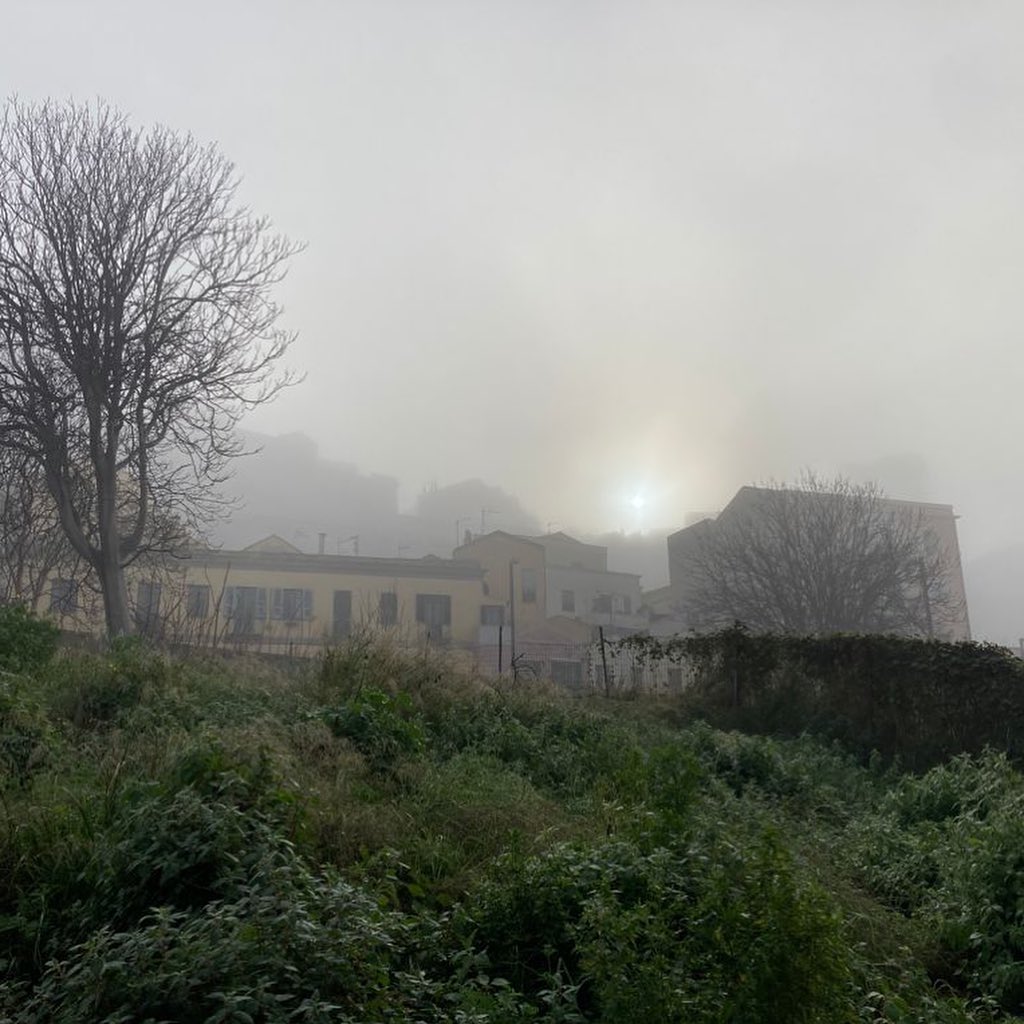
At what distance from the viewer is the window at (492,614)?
4506cm

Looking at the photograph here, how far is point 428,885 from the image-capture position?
213 inches

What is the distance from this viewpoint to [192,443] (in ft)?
55.1

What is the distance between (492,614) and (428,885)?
132ft

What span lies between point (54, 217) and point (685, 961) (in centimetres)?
1541

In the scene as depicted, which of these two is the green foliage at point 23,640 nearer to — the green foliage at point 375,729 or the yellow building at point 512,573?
the green foliage at point 375,729

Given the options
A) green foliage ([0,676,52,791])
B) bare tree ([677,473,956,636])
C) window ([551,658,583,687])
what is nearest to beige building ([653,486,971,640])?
bare tree ([677,473,956,636])

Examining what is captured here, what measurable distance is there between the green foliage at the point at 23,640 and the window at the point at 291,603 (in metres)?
29.0

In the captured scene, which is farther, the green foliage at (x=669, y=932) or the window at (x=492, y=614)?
the window at (x=492, y=614)

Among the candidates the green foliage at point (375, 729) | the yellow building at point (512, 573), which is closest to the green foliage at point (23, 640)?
the green foliage at point (375, 729)

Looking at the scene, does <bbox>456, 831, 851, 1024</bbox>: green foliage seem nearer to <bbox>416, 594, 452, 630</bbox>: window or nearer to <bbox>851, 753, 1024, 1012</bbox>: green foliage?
<bbox>851, 753, 1024, 1012</bbox>: green foliage

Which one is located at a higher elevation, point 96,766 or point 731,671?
point 731,671

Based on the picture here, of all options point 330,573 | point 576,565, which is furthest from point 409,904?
point 576,565

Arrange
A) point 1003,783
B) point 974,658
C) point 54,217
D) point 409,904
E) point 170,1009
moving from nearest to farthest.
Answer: point 170,1009 < point 409,904 < point 1003,783 < point 974,658 < point 54,217

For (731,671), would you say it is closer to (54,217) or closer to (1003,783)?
(1003,783)
